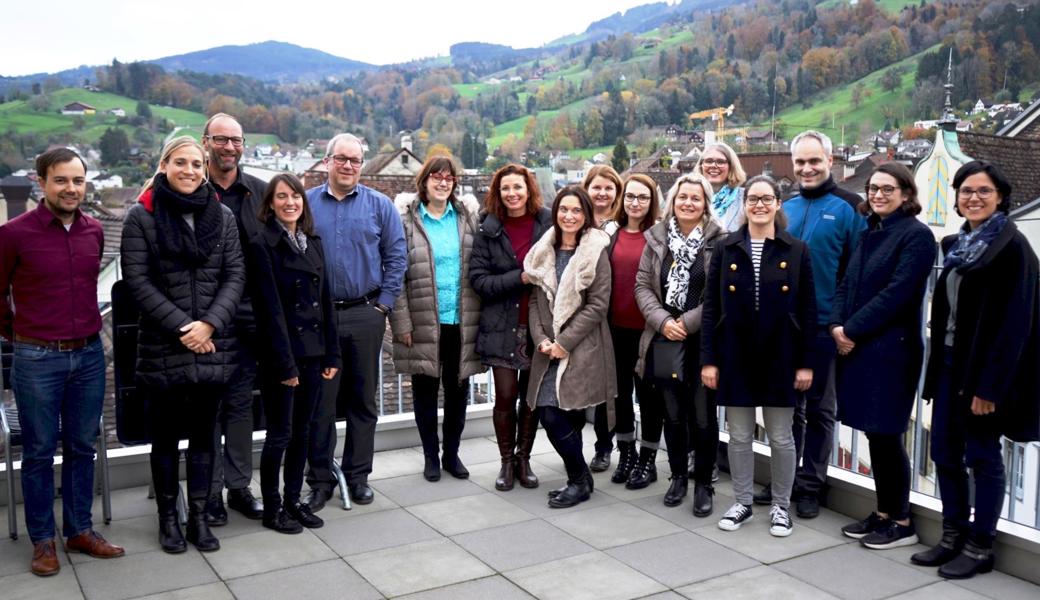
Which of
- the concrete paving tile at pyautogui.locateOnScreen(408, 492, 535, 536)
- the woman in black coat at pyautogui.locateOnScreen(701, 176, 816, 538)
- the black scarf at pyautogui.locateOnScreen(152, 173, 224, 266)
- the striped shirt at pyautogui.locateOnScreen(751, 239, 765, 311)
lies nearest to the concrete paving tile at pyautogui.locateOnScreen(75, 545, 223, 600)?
the concrete paving tile at pyautogui.locateOnScreen(408, 492, 535, 536)

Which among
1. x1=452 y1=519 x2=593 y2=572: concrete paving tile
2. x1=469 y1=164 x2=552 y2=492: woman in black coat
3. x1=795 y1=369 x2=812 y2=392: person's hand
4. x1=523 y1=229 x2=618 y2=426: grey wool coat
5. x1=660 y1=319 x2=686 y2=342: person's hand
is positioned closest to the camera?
x1=452 y1=519 x2=593 y2=572: concrete paving tile

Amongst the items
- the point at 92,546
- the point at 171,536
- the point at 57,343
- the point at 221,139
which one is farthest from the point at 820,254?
the point at 92,546

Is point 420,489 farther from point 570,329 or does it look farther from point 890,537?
point 890,537

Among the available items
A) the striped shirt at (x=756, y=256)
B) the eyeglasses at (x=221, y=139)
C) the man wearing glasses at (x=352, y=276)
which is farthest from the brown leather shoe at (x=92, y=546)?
the striped shirt at (x=756, y=256)

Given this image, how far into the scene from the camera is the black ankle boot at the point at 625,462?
17.0 feet

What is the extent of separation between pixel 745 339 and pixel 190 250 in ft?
8.02

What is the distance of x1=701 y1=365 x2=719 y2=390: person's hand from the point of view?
434 centimetres

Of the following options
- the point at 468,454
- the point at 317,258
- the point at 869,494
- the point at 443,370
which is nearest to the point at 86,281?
the point at 317,258

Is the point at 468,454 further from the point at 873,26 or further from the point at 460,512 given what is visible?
the point at 873,26

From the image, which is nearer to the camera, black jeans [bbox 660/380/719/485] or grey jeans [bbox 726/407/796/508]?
grey jeans [bbox 726/407/796/508]

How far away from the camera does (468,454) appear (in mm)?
5809

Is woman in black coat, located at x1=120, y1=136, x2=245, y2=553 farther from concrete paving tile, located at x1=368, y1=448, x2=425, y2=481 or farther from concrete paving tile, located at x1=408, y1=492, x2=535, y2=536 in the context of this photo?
concrete paving tile, located at x1=368, y1=448, x2=425, y2=481

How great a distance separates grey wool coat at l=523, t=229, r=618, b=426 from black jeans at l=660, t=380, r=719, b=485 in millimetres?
321

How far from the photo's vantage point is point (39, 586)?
3689mm
